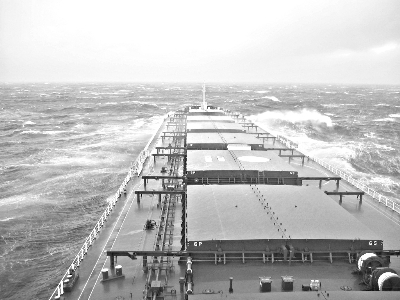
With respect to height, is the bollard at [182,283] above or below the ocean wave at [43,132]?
above

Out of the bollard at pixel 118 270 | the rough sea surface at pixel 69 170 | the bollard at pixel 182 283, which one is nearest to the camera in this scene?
the bollard at pixel 182 283

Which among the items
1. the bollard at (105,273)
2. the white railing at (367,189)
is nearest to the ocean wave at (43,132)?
the white railing at (367,189)

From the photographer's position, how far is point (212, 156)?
35344mm

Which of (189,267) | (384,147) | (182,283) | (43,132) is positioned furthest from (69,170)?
(384,147)

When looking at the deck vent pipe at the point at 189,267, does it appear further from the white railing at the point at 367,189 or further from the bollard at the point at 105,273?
the white railing at the point at 367,189

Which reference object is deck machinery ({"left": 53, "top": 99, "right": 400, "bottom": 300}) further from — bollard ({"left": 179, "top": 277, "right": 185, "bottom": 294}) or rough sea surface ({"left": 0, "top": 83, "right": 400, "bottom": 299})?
rough sea surface ({"left": 0, "top": 83, "right": 400, "bottom": 299})

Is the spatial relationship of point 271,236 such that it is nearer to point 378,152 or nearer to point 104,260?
point 104,260

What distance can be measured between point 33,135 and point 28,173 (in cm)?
4011

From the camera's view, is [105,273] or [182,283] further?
[105,273]

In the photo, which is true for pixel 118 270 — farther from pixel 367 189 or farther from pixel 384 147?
pixel 384 147

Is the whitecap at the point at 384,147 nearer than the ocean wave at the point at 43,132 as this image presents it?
Yes

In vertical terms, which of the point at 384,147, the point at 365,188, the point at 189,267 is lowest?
the point at 384,147

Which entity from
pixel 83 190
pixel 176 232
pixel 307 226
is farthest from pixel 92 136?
pixel 307 226

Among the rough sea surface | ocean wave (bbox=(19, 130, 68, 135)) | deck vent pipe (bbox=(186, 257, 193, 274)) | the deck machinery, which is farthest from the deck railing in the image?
ocean wave (bbox=(19, 130, 68, 135))
